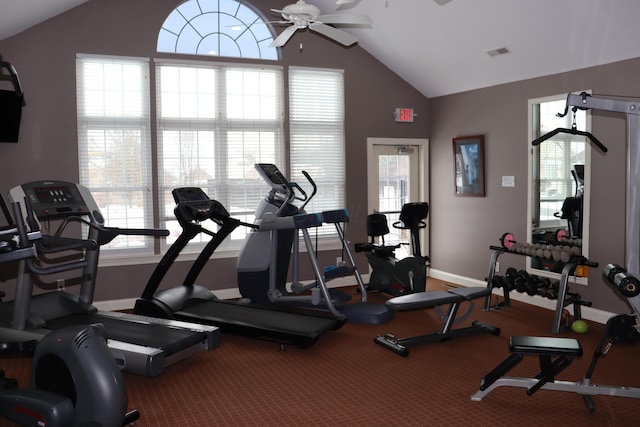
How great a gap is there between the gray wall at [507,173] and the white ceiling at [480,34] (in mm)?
163

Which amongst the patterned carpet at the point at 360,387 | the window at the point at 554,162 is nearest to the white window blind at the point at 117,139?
the patterned carpet at the point at 360,387

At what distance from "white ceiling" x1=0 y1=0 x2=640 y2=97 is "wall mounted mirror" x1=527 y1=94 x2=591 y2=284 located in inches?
21.3

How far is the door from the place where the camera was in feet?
24.2

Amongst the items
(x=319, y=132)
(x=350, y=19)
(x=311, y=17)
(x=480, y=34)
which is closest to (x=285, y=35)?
(x=311, y=17)

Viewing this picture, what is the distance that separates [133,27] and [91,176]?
1.72m

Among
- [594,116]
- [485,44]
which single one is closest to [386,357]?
[594,116]

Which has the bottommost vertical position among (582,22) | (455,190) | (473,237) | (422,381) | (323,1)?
(422,381)

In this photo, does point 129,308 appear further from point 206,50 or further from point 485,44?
point 485,44

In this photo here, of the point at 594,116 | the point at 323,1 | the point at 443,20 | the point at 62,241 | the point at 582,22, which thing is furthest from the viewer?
the point at 323,1

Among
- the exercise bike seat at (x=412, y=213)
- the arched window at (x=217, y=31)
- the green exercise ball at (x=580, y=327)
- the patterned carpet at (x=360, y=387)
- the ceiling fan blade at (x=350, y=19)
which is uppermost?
the arched window at (x=217, y=31)

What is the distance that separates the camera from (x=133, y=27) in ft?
19.7

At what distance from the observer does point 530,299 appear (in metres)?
6.14

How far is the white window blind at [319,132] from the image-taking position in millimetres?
6867

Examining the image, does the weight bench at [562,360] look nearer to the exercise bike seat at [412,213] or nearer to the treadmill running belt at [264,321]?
the treadmill running belt at [264,321]
